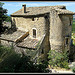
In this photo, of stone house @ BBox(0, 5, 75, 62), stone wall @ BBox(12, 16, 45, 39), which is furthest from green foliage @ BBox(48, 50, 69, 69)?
stone wall @ BBox(12, 16, 45, 39)

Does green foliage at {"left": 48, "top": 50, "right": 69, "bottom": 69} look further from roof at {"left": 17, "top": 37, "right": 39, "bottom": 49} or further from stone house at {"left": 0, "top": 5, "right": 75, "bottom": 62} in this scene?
roof at {"left": 17, "top": 37, "right": 39, "bottom": 49}

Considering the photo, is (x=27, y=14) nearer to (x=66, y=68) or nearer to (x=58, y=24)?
(x=58, y=24)

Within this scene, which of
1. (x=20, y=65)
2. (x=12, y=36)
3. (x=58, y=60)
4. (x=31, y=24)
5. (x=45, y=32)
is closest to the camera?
(x=20, y=65)

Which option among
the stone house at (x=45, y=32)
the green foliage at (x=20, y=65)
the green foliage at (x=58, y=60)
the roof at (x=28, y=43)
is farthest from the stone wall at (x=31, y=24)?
the green foliage at (x=20, y=65)

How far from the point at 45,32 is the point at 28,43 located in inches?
139

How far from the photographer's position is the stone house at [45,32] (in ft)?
48.7

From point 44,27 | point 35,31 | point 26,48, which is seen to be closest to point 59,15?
point 44,27

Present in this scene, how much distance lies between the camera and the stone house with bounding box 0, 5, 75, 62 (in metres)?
14.9

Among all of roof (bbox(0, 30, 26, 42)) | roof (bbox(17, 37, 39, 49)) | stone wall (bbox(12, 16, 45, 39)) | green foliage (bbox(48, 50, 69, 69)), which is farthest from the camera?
roof (bbox(0, 30, 26, 42))

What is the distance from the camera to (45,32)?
1592 cm

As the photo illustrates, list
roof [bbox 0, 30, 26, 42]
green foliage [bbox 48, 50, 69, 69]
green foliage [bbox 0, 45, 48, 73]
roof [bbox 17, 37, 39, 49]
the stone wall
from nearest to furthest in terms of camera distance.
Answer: green foliage [bbox 0, 45, 48, 73]
green foliage [bbox 48, 50, 69, 69]
roof [bbox 17, 37, 39, 49]
the stone wall
roof [bbox 0, 30, 26, 42]

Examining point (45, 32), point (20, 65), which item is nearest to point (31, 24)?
point (45, 32)

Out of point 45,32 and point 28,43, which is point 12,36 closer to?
point 28,43

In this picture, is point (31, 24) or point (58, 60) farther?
point (31, 24)
